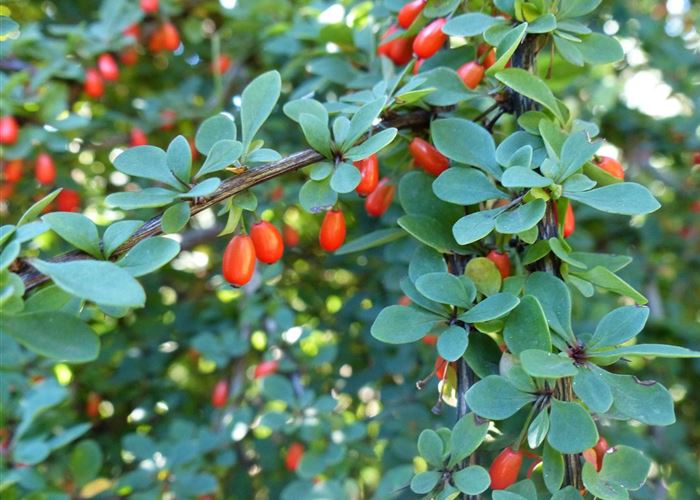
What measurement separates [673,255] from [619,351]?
1844mm

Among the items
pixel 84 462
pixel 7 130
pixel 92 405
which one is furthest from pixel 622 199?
pixel 92 405

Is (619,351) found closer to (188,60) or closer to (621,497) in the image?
(621,497)

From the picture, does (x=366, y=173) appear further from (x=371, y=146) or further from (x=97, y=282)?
(x=97, y=282)

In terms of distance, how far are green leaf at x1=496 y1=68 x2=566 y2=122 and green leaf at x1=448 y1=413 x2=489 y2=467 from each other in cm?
35

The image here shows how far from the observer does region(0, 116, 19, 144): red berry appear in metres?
1.51

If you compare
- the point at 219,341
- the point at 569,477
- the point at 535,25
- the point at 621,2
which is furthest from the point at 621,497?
the point at 621,2

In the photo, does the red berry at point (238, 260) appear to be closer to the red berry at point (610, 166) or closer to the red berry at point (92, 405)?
the red berry at point (610, 166)

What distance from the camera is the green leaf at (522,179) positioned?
75cm

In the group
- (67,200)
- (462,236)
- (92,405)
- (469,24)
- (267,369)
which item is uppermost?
(469,24)

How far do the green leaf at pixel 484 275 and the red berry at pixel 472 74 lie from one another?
0.26 meters

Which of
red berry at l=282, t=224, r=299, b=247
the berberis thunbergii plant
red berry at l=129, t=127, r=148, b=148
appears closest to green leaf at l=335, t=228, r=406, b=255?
the berberis thunbergii plant

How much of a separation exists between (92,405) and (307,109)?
1.27 m

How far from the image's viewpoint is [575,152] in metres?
0.79

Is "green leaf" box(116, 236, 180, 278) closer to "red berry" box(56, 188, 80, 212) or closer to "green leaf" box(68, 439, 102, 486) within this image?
"green leaf" box(68, 439, 102, 486)
